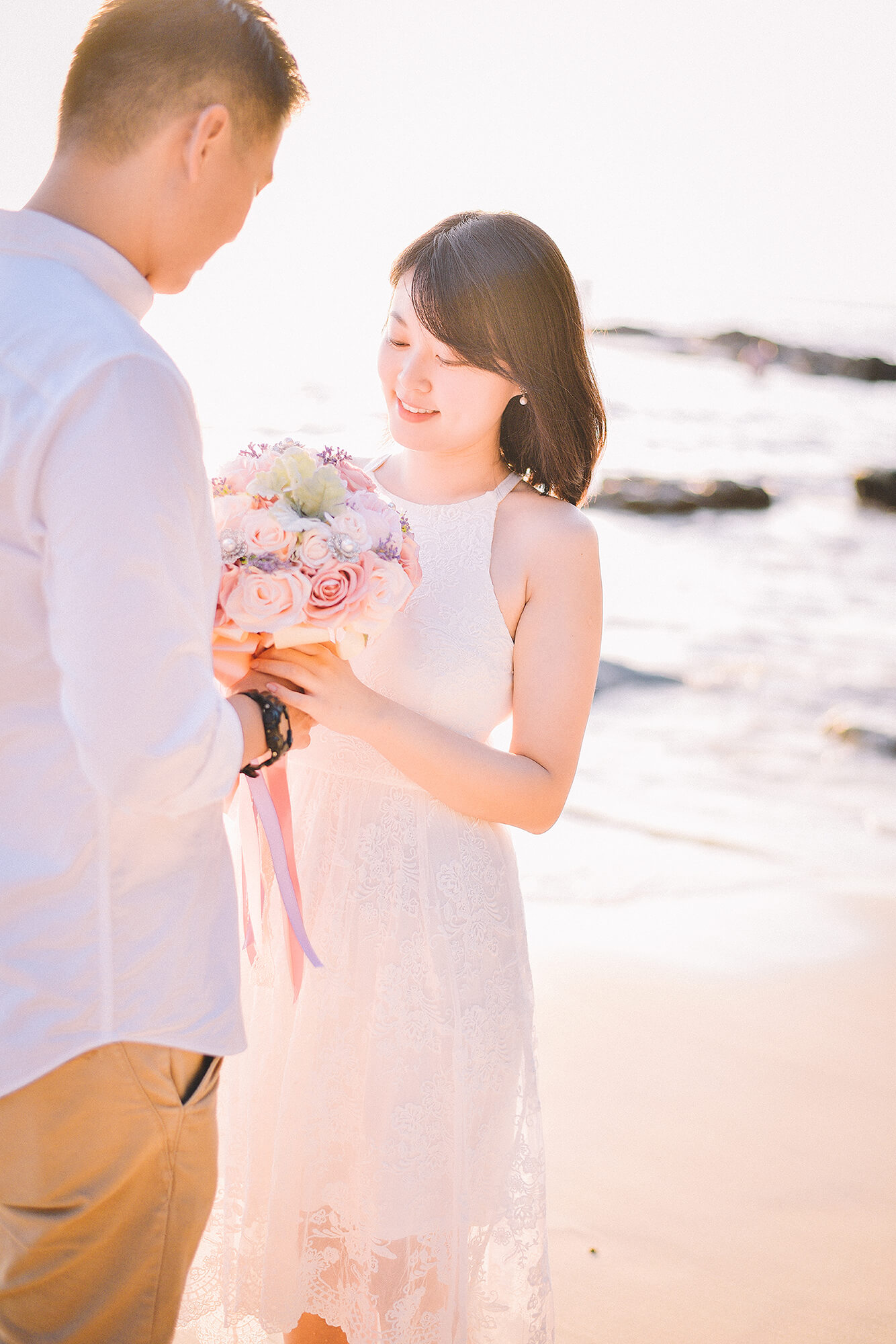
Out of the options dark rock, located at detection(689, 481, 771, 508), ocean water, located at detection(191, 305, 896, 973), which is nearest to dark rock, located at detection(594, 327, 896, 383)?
ocean water, located at detection(191, 305, 896, 973)

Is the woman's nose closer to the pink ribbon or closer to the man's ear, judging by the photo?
the pink ribbon

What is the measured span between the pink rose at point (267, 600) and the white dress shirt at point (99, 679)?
36 centimetres

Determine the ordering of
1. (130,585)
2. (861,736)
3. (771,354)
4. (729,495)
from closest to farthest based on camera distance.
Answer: (130,585) < (861,736) < (729,495) < (771,354)

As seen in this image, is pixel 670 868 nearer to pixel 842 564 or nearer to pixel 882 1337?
pixel 882 1337

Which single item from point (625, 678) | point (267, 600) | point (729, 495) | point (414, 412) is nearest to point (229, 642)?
point (267, 600)

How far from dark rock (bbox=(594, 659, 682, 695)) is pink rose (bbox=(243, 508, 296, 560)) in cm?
797

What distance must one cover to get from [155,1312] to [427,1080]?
2.56 ft

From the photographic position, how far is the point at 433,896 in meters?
2.44

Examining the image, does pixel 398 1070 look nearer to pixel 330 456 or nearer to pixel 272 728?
pixel 272 728

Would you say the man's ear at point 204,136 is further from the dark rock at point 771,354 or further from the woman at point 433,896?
the dark rock at point 771,354

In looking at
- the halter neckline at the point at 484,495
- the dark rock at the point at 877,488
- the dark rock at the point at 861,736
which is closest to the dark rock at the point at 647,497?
the dark rock at the point at 877,488

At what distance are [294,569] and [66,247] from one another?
67 centimetres

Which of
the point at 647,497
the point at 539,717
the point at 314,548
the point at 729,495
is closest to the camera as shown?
the point at 314,548

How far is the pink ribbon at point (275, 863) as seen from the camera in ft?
6.95
